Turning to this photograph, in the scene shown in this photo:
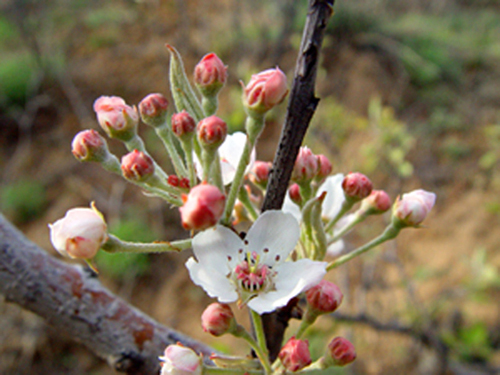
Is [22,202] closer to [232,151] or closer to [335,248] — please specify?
[232,151]

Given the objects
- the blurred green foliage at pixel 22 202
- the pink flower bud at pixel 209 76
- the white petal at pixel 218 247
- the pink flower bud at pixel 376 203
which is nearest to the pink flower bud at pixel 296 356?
the white petal at pixel 218 247

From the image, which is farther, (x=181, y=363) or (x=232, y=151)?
(x=232, y=151)

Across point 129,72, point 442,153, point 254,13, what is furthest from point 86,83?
point 442,153

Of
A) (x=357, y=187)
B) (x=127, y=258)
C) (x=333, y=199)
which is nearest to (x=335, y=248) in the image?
(x=333, y=199)

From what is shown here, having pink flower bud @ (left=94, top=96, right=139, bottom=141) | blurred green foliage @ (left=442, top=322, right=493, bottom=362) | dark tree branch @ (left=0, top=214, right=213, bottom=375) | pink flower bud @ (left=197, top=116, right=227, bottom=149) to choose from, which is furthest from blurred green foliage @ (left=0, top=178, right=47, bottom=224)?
pink flower bud @ (left=197, top=116, right=227, bottom=149)

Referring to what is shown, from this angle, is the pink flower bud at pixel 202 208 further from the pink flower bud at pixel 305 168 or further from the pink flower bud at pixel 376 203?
the pink flower bud at pixel 376 203
